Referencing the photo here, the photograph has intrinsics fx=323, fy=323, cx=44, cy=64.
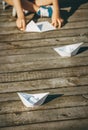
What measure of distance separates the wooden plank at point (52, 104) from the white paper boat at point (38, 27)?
4.80 feet

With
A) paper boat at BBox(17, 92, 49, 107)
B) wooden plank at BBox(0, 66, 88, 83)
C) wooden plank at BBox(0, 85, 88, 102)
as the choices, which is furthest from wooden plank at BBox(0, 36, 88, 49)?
paper boat at BBox(17, 92, 49, 107)

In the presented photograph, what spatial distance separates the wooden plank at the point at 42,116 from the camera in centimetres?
308

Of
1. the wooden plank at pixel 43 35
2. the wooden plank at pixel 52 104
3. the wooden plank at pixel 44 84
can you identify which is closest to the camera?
the wooden plank at pixel 52 104

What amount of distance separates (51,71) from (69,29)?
3.51 ft

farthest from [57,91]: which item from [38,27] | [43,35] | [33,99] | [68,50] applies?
[38,27]

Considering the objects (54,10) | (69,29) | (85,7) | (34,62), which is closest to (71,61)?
(34,62)

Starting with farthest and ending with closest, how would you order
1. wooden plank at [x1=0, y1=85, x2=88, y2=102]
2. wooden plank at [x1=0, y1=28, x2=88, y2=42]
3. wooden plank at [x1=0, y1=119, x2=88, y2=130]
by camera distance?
wooden plank at [x1=0, y1=28, x2=88, y2=42], wooden plank at [x1=0, y1=85, x2=88, y2=102], wooden plank at [x1=0, y1=119, x2=88, y2=130]

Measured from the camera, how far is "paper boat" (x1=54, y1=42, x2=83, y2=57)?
13.1 ft

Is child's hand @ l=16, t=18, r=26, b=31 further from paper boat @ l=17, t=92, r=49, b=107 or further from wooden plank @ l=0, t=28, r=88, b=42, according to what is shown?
paper boat @ l=17, t=92, r=49, b=107

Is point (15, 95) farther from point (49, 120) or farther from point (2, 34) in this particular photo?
point (2, 34)

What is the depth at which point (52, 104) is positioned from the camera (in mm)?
3273

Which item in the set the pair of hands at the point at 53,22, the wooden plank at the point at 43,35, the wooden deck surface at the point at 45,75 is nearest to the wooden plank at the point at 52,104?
the wooden deck surface at the point at 45,75

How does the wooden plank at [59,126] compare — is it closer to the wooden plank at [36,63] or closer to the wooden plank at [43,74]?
the wooden plank at [43,74]

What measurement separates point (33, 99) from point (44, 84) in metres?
0.36
